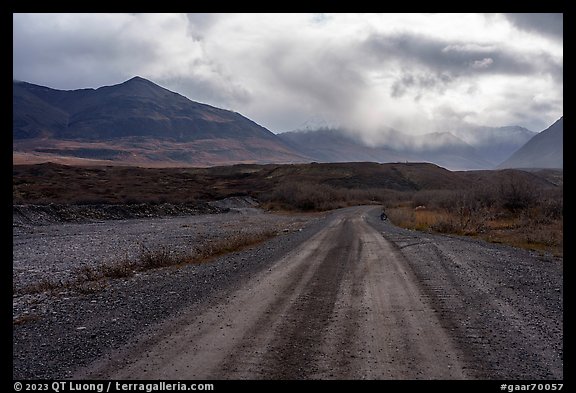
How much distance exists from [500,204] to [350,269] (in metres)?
32.7

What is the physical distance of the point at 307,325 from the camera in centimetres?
878

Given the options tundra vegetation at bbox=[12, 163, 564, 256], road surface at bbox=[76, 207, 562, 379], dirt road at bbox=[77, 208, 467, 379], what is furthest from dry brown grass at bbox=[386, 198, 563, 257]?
dirt road at bbox=[77, 208, 467, 379]

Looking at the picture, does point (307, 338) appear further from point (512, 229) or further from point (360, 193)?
point (360, 193)

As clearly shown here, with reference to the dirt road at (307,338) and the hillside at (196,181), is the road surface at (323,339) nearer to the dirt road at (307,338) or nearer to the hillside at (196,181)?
the dirt road at (307,338)

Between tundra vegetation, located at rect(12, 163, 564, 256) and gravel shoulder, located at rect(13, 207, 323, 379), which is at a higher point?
tundra vegetation, located at rect(12, 163, 564, 256)

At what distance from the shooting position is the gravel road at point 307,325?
6.70m

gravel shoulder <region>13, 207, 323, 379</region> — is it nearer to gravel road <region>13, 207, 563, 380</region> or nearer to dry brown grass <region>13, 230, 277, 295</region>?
gravel road <region>13, 207, 563, 380</region>

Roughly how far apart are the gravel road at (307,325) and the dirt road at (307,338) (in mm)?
24

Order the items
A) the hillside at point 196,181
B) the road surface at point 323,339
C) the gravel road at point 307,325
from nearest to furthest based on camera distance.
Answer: the road surface at point 323,339 → the gravel road at point 307,325 → the hillside at point 196,181

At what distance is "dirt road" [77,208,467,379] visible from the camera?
6543mm

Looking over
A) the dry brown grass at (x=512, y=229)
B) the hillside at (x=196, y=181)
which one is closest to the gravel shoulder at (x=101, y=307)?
the dry brown grass at (x=512, y=229)

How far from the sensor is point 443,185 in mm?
134000

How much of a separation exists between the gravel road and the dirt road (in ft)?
0.08
